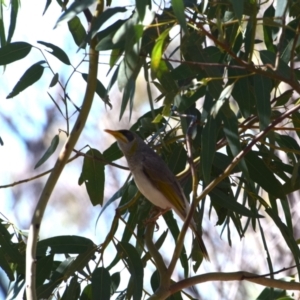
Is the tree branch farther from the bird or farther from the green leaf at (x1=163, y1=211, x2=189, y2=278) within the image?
the green leaf at (x1=163, y1=211, x2=189, y2=278)

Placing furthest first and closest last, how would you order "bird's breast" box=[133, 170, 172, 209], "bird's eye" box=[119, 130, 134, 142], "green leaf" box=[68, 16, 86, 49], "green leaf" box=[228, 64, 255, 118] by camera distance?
"bird's eye" box=[119, 130, 134, 142]
"bird's breast" box=[133, 170, 172, 209]
"green leaf" box=[68, 16, 86, 49]
"green leaf" box=[228, 64, 255, 118]

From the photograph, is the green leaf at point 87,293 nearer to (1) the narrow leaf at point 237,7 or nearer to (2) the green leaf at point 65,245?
(2) the green leaf at point 65,245

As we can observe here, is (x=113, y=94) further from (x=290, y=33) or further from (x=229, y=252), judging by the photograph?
(x=290, y=33)

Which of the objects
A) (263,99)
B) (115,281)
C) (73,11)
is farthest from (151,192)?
(73,11)

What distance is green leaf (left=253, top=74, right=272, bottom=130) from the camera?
6.24ft

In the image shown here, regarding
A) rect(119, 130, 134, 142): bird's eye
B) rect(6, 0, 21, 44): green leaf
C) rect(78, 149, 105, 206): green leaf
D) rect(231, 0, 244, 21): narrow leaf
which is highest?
rect(6, 0, 21, 44): green leaf

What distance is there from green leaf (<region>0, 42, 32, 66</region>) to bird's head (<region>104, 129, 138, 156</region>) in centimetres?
61

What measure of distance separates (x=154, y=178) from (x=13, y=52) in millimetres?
719

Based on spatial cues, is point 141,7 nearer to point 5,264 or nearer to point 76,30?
point 76,30

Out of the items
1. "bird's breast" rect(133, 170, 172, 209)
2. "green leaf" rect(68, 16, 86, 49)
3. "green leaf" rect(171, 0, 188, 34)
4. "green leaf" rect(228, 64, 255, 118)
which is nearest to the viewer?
"green leaf" rect(171, 0, 188, 34)

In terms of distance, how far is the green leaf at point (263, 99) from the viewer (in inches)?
74.9

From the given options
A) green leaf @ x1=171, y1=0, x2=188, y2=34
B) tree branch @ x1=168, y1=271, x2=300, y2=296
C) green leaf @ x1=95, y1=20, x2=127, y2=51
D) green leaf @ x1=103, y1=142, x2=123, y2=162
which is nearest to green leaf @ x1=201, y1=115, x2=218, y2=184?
tree branch @ x1=168, y1=271, x2=300, y2=296

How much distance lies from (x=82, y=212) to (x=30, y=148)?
2.38 feet

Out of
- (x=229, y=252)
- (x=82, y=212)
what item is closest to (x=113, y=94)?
(x=82, y=212)
